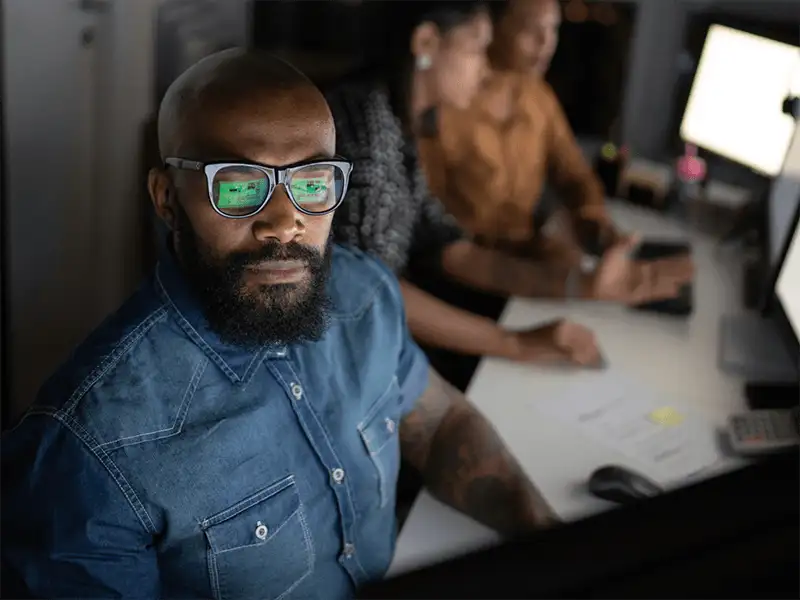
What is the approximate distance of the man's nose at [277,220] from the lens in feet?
2.80

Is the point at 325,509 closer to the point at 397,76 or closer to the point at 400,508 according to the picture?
the point at 400,508

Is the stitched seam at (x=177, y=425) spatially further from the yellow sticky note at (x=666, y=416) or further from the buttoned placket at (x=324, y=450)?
the yellow sticky note at (x=666, y=416)

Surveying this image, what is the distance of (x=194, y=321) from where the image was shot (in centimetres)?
89

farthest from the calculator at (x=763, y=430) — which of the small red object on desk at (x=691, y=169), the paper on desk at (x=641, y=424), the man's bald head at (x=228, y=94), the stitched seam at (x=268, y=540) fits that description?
the small red object on desk at (x=691, y=169)

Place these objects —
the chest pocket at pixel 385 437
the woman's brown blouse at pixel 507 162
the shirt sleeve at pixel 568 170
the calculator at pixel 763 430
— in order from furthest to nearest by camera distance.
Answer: the shirt sleeve at pixel 568 170 → the woman's brown blouse at pixel 507 162 → the calculator at pixel 763 430 → the chest pocket at pixel 385 437

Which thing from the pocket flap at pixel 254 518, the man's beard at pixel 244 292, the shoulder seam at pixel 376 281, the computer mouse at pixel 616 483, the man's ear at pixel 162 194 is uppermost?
the man's ear at pixel 162 194

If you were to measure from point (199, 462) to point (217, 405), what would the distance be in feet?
0.21

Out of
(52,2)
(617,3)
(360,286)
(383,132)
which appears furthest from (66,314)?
(617,3)

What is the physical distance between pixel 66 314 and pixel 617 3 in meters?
1.50

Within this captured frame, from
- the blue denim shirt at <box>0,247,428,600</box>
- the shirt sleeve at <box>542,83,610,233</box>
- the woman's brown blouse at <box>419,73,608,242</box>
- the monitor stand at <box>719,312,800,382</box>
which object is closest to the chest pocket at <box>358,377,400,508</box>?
the blue denim shirt at <box>0,247,428,600</box>

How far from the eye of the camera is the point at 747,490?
254 millimetres

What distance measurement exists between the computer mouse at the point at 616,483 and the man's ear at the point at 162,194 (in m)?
0.62

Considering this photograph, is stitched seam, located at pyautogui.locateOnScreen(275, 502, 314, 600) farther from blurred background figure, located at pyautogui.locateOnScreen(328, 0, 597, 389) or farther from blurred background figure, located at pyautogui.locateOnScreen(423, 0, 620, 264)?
blurred background figure, located at pyautogui.locateOnScreen(423, 0, 620, 264)

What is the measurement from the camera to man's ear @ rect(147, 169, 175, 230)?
889 mm
